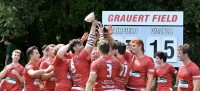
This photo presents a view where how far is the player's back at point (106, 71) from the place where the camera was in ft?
34.5

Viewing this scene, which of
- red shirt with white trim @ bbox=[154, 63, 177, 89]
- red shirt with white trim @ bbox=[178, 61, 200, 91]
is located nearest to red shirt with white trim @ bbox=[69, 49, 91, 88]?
red shirt with white trim @ bbox=[178, 61, 200, 91]

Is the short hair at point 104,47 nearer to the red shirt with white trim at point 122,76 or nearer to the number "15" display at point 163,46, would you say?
the red shirt with white trim at point 122,76

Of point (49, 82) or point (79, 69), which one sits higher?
point (79, 69)

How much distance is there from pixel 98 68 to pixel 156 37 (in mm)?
6387

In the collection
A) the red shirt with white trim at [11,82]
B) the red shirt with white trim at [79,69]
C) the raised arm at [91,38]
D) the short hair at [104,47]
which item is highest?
the raised arm at [91,38]

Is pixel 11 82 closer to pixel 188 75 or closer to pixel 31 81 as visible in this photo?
pixel 31 81

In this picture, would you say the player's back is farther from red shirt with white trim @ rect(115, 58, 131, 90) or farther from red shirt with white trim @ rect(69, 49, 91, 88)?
red shirt with white trim @ rect(69, 49, 91, 88)

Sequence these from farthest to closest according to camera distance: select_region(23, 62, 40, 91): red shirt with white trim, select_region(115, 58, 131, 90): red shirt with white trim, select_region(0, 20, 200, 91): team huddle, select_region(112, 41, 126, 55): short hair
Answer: select_region(23, 62, 40, 91): red shirt with white trim, select_region(112, 41, 126, 55): short hair, select_region(115, 58, 131, 90): red shirt with white trim, select_region(0, 20, 200, 91): team huddle

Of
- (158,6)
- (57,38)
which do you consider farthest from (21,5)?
(158,6)

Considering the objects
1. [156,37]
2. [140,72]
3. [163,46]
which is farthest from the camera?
[156,37]

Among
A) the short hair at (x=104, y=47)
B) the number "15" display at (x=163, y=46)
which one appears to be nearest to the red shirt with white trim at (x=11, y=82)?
the number "15" display at (x=163, y=46)

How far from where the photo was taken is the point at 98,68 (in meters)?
10.5

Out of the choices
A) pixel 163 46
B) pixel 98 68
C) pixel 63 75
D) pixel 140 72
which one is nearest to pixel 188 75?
pixel 140 72

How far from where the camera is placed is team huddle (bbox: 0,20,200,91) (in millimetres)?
10711
